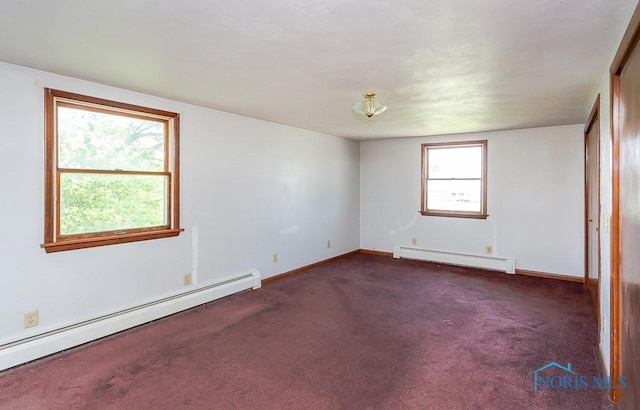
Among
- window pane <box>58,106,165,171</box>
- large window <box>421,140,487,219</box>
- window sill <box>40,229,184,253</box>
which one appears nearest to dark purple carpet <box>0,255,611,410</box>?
window sill <box>40,229,184,253</box>

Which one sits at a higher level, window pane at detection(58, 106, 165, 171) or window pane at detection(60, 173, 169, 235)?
window pane at detection(58, 106, 165, 171)

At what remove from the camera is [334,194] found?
6156mm

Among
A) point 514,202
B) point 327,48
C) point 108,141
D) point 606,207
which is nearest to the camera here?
point 327,48

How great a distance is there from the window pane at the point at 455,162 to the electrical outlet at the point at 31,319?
5.50m

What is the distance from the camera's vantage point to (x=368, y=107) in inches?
127

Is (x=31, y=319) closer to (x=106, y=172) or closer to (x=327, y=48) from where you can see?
(x=106, y=172)

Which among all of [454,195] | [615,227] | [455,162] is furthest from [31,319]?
[455,162]

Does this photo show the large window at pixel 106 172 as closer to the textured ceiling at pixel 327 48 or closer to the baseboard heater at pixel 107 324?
the textured ceiling at pixel 327 48

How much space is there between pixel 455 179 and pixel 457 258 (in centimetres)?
131

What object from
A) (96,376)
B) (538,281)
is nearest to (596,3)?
(96,376)

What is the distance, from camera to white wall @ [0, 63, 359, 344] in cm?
262

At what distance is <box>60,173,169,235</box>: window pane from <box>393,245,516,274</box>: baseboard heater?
164 inches

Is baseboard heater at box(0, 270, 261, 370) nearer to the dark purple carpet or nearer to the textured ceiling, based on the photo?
the dark purple carpet

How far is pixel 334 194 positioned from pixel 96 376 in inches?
171
